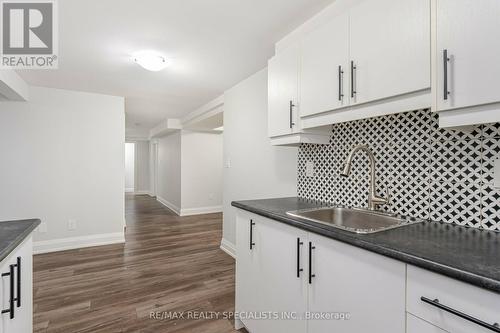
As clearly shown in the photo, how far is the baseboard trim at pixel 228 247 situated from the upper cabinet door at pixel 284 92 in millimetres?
1922

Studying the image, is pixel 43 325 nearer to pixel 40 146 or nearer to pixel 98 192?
pixel 98 192

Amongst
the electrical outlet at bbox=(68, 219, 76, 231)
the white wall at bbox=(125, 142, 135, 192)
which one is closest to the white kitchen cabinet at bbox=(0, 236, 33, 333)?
the electrical outlet at bbox=(68, 219, 76, 231)

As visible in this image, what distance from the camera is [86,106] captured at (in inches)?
146

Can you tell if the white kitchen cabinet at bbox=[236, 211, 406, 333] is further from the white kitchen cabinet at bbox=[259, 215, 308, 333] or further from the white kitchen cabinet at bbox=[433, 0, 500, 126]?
the white kitchen cabinet at bbox=[433, 0, 500, 126]

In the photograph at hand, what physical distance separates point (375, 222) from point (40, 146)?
4.13m

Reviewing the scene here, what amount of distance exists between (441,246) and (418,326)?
293mm

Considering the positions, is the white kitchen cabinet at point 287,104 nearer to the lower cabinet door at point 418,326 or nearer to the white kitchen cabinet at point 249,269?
the white kitchen cabinet at point 249,269

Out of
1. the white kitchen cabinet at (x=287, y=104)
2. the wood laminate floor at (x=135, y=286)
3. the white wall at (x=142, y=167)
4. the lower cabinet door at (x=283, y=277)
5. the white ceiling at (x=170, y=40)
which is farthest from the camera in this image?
the white wall at (x=142, y=167)

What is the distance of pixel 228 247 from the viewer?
3496 millimetres

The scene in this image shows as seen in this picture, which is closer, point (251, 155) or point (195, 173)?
point (251, 155)

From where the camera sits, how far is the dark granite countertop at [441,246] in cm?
74

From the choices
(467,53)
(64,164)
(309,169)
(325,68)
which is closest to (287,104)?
(325,68)

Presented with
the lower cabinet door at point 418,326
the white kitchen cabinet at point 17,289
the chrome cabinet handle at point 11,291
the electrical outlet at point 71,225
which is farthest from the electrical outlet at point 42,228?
the lower cabinet door at point 418,326

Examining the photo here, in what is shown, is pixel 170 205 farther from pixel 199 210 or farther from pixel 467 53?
pixel 467 53
